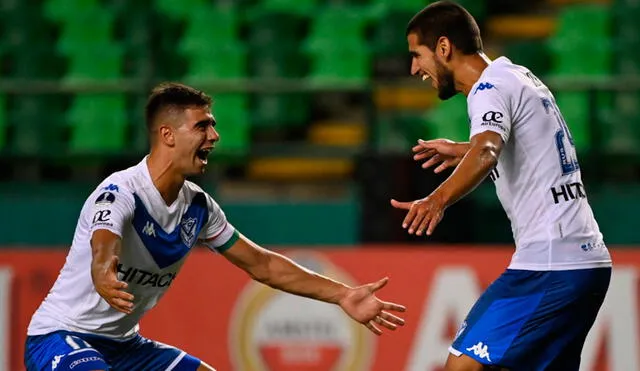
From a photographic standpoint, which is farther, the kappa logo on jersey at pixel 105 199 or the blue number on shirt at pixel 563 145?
the kappa logo on jersey at pixel 105 199

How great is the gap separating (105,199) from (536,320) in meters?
1.94

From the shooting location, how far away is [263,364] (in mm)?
8773

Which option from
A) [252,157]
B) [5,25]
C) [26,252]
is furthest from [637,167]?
[5,25]

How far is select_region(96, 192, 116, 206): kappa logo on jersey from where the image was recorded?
5469 millimetres

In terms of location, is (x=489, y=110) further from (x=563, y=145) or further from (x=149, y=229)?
(x=149, y=229)

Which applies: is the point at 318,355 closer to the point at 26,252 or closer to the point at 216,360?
the point at 216,360

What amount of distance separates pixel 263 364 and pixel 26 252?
6.22 ft

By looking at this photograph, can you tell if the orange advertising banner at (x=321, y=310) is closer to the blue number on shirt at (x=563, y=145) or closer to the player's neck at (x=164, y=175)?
the player's neck at (x=164, y=175)

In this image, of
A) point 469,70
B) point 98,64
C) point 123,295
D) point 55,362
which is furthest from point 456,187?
point 98,64

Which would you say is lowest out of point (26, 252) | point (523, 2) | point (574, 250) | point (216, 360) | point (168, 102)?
point (216, 360)

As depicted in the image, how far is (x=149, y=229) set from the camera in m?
5.75

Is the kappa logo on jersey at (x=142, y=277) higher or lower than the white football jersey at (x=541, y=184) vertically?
lower

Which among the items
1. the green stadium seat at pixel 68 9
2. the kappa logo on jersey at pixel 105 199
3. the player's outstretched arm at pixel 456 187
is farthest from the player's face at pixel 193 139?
the green stadium seat at pixel 68 9

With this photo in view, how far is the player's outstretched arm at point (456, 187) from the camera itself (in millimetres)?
4773
